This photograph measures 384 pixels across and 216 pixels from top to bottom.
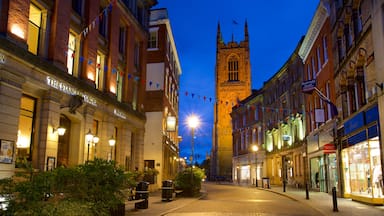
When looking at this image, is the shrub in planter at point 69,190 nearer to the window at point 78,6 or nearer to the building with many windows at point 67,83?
the building with many windows at point 67,83

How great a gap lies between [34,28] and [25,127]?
4.61m

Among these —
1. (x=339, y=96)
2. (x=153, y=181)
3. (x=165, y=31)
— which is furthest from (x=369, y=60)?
(x=165, y=31)

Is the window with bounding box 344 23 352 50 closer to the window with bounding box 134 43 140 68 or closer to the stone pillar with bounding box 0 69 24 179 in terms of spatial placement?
the window with bounding box 134 43 140 68

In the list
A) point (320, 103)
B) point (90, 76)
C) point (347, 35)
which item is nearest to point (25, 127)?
point (90, 76)

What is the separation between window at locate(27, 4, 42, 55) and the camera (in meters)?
16.6

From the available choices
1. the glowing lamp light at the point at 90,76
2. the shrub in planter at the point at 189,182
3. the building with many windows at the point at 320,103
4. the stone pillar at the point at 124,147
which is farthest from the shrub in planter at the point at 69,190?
the building with many windows at the point at 320,103

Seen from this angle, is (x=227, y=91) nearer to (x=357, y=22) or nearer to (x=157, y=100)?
(x=157, y=100)

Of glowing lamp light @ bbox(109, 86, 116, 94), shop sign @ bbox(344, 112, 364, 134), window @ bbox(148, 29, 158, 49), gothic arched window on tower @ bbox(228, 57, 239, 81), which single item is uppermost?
gothic arched window on tower @ bbox(228, 57, 239, 81)

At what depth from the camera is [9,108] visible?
549 inches

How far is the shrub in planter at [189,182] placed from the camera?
24.1 metres

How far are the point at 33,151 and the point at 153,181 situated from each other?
16.3 meters

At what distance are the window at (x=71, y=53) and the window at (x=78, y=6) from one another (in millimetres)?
1513

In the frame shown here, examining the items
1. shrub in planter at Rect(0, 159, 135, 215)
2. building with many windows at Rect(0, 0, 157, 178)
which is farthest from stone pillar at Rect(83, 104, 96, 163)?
shrub in planter at Rect(0, 159, 135, 215)

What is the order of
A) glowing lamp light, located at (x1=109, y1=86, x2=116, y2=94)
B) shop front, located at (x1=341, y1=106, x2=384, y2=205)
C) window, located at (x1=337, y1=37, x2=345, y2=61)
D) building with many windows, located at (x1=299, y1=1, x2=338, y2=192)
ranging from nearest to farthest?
shop front, located at (x1=341, y1=106, x2=384, y2=205) → window, located at (x1=337, y1=37, x2=345, y2=61) → glowing lamp light, located at (x1=109, y1=86, x2=116, y2=94) → building with many windows, located at (x1=299, y1=1, x2=338, y2=192)
